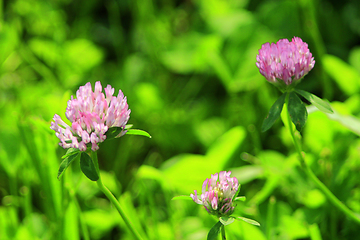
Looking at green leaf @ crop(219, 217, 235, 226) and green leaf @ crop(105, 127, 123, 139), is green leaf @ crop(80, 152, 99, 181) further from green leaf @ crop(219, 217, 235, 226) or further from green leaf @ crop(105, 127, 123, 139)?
green leaf @ crop(219, 217, 235, 226)

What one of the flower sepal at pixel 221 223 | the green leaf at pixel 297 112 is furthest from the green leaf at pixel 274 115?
the flower sepal at pixel 221 223

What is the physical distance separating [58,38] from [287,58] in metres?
1.10

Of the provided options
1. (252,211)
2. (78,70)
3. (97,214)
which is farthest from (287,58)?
(78,70)

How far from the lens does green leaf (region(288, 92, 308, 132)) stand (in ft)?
1.47

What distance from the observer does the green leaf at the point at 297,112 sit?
0.45 m

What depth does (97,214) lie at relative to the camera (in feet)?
2.96

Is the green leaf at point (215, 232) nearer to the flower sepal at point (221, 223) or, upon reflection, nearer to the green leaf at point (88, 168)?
the flower sepal at point (221, 223)

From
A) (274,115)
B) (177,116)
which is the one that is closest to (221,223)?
(274,115)

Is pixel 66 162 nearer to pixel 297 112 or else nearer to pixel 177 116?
pixel 297 112

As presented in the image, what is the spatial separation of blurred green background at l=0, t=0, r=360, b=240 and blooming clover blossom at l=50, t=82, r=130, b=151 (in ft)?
0.62

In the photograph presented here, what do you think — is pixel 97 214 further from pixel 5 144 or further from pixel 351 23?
pixel 351 23

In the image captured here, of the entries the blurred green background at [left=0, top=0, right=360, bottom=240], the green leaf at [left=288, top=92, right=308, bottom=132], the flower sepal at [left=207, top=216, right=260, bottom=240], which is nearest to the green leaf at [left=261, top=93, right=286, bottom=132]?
the green leaf at [left=288, top=92, right=308, bottom=132]

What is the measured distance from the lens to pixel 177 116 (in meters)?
1.27

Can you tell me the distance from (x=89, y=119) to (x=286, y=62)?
0.81 feet
